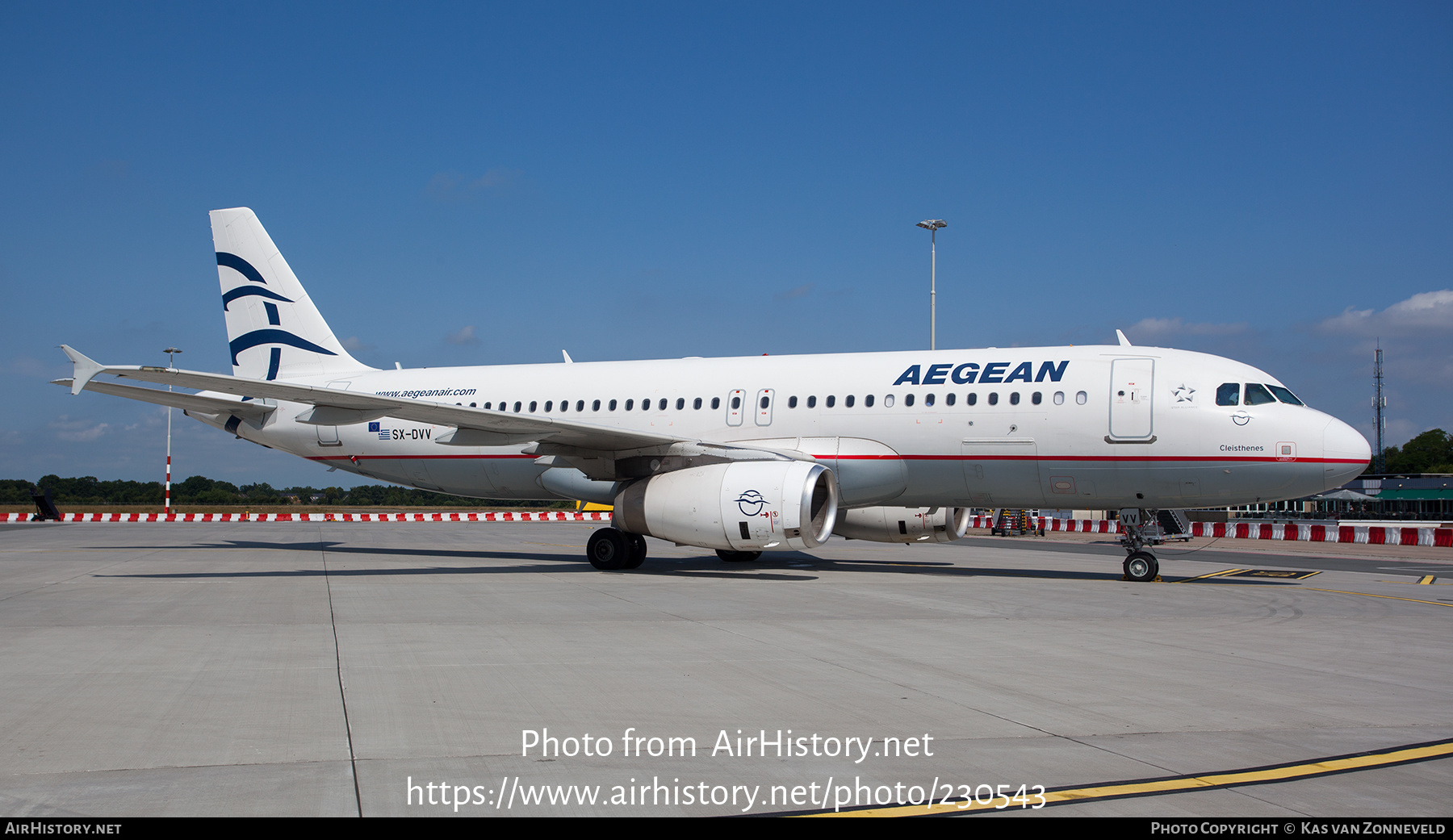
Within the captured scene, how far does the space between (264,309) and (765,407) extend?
39.0 ft

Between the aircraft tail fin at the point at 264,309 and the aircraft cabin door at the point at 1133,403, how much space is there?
623 inches

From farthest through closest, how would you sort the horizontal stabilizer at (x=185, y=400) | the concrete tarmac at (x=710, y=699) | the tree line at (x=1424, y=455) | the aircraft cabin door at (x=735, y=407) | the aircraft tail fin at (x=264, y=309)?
the tree line at (x=1424, y=455)
the aircraft tail fin at (x=264, y=309)
the aircraft cabin door at (x=735, y=407)
the horizontal stabilizer at (x=185, y=400)
the concrete tarmac at (x=710, y=699)

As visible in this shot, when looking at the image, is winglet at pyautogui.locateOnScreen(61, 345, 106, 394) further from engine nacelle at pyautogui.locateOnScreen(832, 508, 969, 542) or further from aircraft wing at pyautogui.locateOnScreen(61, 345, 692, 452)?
engine nacelle at pyautogui.locateOnScreen(832, 508, 969, 542)

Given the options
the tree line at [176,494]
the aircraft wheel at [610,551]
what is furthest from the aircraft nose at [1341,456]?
the tree line at [176,494]

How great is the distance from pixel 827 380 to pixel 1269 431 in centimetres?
676

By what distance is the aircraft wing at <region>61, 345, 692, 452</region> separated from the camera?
570 inches

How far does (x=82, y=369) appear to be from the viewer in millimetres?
14023

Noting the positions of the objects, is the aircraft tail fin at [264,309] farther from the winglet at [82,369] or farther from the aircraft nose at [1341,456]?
the aircraft nose at [1341,456]

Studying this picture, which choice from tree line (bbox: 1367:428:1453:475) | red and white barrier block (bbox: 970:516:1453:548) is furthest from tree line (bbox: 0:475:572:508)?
tree line (bbox: 1367:428:1453:475)

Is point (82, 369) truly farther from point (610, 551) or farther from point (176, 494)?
point (176, 494)

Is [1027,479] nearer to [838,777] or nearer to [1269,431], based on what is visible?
[1269,431]

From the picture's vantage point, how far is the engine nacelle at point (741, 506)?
14602mm

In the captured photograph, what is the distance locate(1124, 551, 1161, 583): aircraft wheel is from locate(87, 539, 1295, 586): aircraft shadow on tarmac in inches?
20.5

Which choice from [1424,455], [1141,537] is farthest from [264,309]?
[1424,455]
